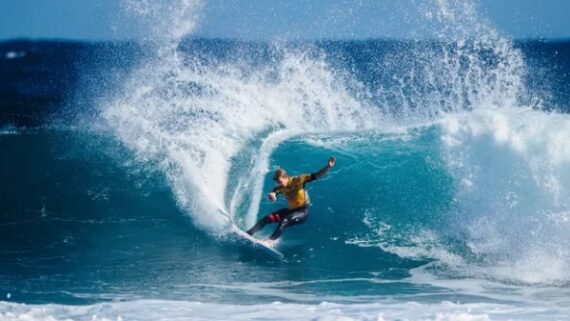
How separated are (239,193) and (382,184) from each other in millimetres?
2576

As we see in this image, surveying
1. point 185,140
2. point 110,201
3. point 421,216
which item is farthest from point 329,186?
point 110,201

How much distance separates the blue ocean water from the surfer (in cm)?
40

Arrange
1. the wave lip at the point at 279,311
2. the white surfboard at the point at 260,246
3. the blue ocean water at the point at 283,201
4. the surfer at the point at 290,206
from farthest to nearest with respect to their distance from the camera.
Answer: the surfer at the point at 290,206, the white surfboard at the point at 260,246, the blue ocean water at the point at 283,201, the wave lip at the point at 279,311

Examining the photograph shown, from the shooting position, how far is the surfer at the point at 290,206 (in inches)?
419

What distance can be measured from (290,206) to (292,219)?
9.3 inches

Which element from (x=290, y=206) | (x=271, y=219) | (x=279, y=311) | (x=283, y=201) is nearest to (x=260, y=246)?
(x=271, y=219)

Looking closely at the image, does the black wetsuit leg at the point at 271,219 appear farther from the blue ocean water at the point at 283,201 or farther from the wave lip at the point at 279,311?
the wave lip at the point at 279,311

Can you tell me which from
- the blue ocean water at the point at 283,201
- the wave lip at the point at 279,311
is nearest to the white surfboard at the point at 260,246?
the blue ocean water at the point at 283,201

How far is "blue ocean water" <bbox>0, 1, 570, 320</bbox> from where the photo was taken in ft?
29.3

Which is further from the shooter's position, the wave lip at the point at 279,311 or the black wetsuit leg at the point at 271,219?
the black wetsuit leg at the point at 271,219

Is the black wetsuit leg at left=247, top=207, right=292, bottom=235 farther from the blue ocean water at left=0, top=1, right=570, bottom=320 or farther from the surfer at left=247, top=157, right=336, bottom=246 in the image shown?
the blue ocean water at left=0, top=1, right=570, bottom=320

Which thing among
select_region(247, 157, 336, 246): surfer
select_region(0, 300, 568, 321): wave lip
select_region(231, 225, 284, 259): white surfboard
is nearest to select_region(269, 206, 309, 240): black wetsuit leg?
select_region(247, 157, 336, 246): surfer

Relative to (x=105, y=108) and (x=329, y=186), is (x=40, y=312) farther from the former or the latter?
(x=105, y=108)

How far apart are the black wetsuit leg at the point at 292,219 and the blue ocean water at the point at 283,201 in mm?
366
